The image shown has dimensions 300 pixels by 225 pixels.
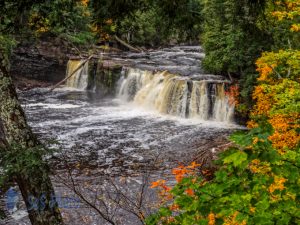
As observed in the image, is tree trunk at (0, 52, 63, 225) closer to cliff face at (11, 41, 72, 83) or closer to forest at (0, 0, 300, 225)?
forest at (0, 0, 300, 225)

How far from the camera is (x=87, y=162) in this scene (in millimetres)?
13977

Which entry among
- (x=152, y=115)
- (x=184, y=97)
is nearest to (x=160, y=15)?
(x=184, y=97)

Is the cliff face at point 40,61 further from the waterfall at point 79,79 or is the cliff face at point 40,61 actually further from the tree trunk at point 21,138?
the tree trunk at point 21,138

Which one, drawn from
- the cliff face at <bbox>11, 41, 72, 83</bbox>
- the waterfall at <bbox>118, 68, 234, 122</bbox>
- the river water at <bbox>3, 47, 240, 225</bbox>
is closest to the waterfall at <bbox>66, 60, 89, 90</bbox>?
the river water at <bbox>3, 47, 240, 225</bbox>

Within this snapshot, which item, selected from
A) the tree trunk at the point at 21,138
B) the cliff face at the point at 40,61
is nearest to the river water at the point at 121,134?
the cliff face at the point at 40,61

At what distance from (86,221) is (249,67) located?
1191cm

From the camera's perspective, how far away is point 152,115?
68.7ft

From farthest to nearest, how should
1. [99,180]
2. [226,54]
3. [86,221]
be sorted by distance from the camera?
[226,54], [99,180], [86,221]

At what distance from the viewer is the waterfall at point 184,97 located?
773 inches

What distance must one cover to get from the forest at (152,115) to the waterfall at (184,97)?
0.06 m

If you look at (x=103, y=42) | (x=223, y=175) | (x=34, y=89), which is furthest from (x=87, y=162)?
(x=103, y=42)

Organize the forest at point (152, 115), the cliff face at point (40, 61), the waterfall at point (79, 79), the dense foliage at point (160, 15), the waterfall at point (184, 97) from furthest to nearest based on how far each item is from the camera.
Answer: the cliff face at point (40, 61) → the waterfall at point (79, 79) → the waterfall at point (184, 97) → the dense foliage at point (160, 15) → the forest at point (152, 115)

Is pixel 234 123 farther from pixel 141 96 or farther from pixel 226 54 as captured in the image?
pixel 141 96

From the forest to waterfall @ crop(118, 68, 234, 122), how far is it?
0.19 ft
